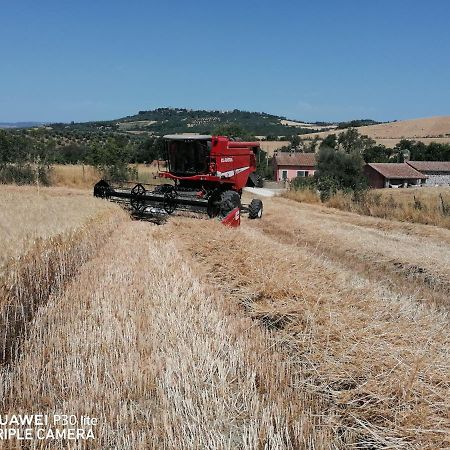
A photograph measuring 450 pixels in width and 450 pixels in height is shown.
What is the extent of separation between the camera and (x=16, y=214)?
8.93 meters

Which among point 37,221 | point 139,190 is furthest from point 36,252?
point 139,190

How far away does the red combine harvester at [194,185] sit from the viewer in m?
11.7

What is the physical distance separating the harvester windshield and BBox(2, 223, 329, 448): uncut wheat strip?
872 centimetres

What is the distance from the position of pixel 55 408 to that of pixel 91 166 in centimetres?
2322

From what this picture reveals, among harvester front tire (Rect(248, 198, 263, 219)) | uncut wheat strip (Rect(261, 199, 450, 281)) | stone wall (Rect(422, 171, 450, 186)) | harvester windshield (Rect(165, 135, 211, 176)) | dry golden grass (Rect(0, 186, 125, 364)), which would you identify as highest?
harvester windshield (Rect(165, 135, 211, 176))

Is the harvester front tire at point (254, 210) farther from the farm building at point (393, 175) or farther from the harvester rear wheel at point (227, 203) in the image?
the farm building at point (393, 175)

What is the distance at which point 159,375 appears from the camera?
3387 millimetres

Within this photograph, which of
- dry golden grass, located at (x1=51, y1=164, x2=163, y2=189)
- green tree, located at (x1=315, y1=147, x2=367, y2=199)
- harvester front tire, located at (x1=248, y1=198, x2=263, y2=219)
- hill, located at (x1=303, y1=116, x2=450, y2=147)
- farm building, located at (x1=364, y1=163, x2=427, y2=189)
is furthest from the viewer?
hill, located at (x1=303, y1=116, x2=450, y2=147)

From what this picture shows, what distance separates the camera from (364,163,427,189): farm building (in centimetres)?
5553

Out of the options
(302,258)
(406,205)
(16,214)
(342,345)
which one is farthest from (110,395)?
(406,205)

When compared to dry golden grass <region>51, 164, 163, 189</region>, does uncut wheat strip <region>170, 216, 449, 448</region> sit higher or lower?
lower

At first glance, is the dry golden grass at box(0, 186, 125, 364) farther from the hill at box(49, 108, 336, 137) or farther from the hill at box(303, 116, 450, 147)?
the hill at box(49, 108, 336, 137)

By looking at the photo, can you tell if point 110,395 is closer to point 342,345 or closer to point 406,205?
point 342,345

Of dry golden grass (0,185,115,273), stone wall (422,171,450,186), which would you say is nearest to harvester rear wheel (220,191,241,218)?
dry golden grass (0,185,115,273)
